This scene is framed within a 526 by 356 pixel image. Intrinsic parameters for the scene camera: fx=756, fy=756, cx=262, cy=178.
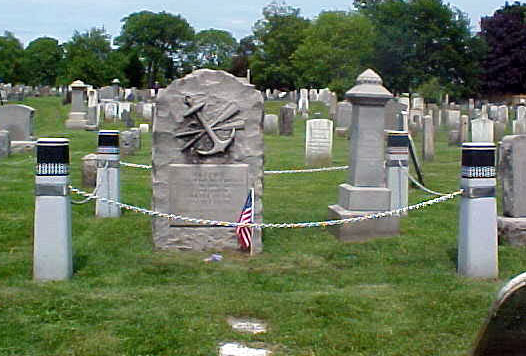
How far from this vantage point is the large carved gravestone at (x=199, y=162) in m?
8.85

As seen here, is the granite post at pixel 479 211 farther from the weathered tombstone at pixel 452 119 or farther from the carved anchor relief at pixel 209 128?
the weathered tombstone at pixel 452 119

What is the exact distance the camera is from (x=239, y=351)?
540cm

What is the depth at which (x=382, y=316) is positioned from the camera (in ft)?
20.5

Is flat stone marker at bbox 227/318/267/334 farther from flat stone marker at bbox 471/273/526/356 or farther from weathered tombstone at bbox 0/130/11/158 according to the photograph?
weathered tombstone at bbox 0/130/11/158

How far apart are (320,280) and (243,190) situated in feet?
5.92

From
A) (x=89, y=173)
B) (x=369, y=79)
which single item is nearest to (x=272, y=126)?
(x=89, y=173)

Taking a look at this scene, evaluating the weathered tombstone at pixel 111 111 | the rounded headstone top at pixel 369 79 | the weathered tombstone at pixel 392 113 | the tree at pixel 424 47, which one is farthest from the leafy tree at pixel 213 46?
the rounded headstone top at pixel 369 79

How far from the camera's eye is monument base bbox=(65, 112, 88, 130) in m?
31.2

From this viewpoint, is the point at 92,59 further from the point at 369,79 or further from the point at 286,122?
the point at 369,79

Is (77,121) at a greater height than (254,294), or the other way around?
(77,121)

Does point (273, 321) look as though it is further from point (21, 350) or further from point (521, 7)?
point (521, 7)

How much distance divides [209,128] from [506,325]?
246 inches

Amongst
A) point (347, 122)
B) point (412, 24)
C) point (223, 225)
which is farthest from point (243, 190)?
point (412, 24)

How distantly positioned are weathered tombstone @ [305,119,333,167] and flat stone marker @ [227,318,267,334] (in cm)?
1140
